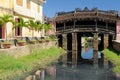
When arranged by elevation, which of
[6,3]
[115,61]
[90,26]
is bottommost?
[115,61]

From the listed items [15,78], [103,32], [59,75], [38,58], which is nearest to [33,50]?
[38,58]

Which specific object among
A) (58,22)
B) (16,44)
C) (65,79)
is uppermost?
(58,22)

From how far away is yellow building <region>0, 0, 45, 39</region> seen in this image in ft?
109

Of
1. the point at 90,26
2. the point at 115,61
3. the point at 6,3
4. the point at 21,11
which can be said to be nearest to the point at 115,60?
the point at 115,61

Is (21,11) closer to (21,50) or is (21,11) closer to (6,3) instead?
(6,3)

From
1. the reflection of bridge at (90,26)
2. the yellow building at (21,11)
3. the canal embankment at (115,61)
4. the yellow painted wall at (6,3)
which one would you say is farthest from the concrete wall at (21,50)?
the reflection of bridge at (90,26)

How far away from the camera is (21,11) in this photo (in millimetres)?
37719

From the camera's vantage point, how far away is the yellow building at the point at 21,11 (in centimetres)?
3334

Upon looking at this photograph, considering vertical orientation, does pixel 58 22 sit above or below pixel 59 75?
above

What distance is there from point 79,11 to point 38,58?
78.7 feet

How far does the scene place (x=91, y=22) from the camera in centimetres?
5631

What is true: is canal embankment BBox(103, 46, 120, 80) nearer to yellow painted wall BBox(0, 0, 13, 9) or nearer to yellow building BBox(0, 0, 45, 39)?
yellow building BBox(0, 0, 45, 39)

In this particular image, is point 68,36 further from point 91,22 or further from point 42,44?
point 42,44

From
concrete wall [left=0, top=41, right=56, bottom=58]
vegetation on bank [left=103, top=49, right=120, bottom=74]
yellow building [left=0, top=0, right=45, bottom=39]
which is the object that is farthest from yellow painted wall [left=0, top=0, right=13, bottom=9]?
vegetation on bank [left=103, top=49, right=120, bottom=74]
